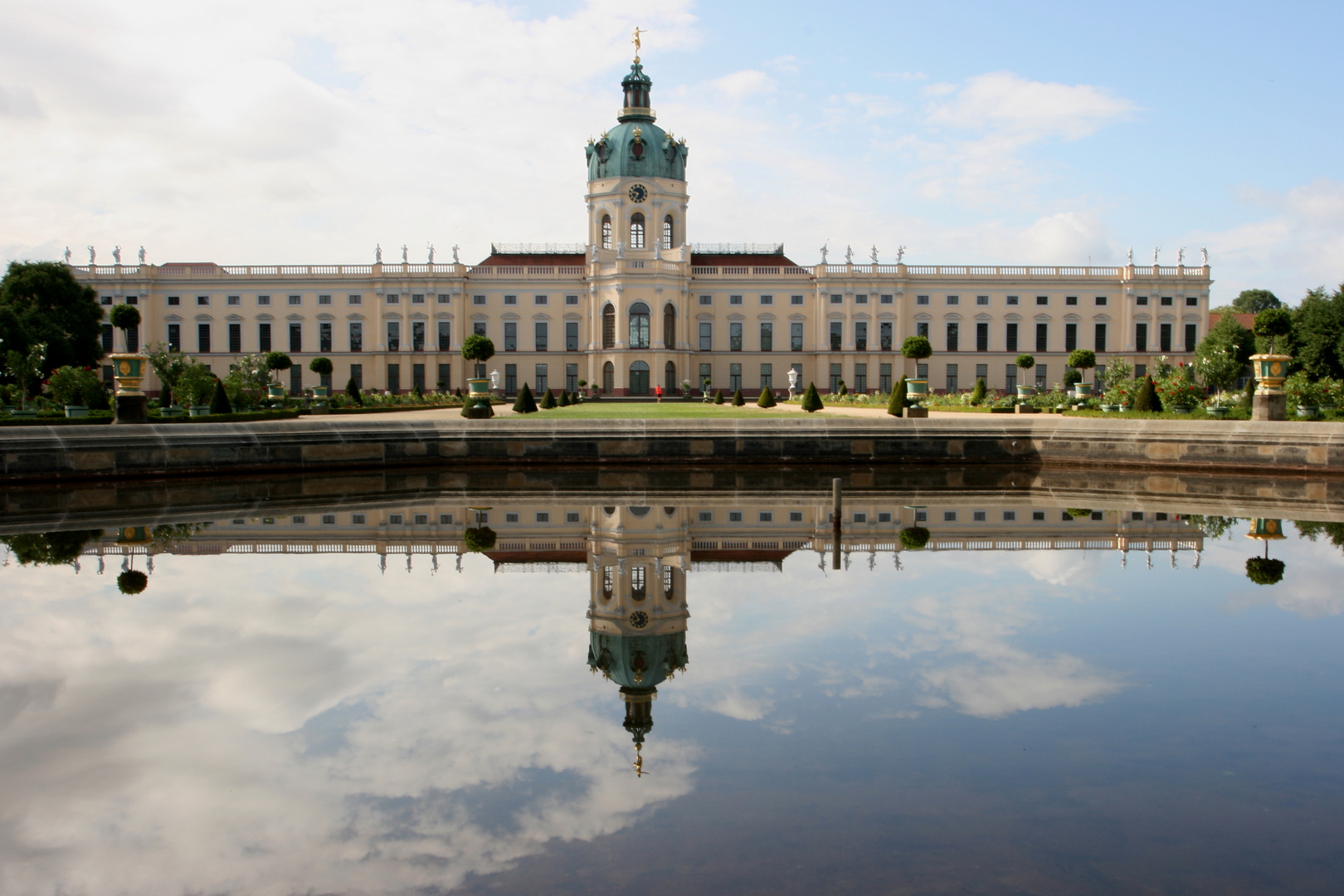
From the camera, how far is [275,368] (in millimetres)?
43000

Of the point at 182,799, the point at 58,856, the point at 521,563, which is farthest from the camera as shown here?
the point at 521,563

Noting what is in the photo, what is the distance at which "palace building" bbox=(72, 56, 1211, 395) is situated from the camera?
2157 inches

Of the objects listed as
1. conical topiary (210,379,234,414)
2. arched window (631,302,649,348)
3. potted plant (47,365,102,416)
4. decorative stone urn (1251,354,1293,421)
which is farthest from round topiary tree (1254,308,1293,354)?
potted plant (47,365,102,416)

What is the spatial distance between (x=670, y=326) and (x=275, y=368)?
67.0 ft

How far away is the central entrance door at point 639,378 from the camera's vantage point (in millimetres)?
51906

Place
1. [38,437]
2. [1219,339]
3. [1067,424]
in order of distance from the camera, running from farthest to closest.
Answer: [1219,339]
[1067,424]
[38,437]

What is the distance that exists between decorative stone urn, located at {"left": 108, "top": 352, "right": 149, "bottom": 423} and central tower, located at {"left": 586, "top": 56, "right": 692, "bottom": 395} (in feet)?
105

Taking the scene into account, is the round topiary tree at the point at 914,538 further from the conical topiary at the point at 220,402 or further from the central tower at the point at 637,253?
the central tower at the point at 637,253

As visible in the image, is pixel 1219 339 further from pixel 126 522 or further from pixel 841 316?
pixel 126 522

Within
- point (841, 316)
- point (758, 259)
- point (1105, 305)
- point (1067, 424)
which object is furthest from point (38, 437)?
point (1105, 305)

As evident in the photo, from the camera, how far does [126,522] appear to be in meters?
12.4

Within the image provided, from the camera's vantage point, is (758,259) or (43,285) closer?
(43,285)

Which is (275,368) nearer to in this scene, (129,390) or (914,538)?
(129,390)

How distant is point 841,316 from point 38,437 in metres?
44.3
